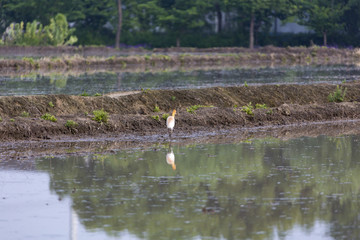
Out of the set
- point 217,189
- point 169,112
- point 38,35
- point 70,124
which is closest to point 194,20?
point 38,35

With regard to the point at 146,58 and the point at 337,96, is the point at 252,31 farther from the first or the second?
the point at 337,96

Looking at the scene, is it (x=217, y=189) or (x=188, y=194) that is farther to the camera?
(x=217, y=189)

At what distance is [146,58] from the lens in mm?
58469

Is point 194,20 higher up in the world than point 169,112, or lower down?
higher up

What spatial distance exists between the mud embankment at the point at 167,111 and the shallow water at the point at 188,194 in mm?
2719

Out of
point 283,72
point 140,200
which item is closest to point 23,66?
point 283,72

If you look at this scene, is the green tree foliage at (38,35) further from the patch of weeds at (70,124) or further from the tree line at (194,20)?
the patch of weeds at (70,124)

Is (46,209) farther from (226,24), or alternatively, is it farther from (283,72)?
(226,24)

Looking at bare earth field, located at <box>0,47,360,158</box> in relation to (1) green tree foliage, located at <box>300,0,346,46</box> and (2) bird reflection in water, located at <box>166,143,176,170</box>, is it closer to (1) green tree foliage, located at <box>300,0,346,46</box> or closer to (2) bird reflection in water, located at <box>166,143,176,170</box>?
(2) bird reflection in water, located at <box>166,143,176,170</box>

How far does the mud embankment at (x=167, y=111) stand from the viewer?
22.0m

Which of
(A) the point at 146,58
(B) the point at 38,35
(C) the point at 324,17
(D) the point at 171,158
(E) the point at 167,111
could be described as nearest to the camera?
(D) the point at 171,158

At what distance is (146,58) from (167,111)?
105 ft

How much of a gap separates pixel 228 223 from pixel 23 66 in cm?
3862

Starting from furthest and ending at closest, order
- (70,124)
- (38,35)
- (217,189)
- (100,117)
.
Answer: (38,35) → (100,117) → (70,124) → (217,189)
